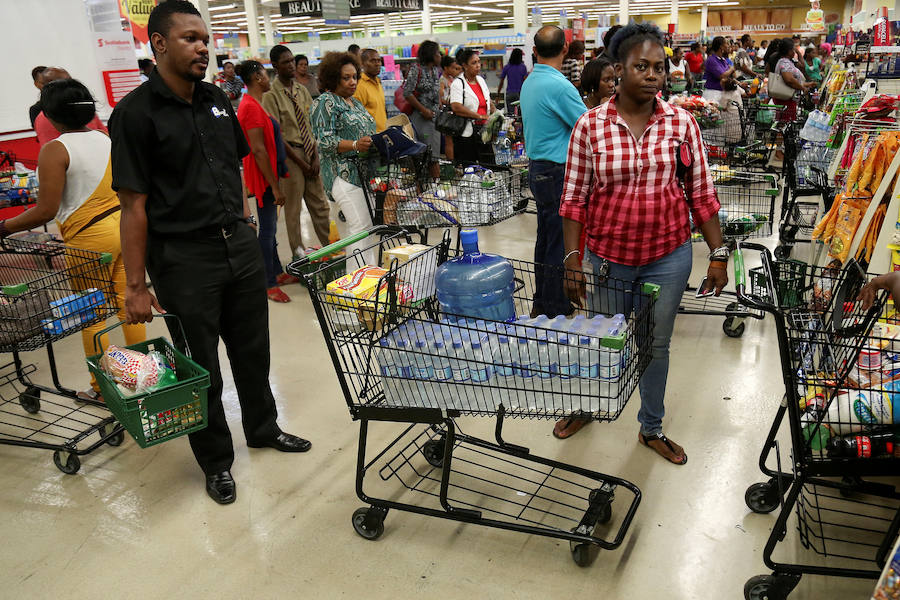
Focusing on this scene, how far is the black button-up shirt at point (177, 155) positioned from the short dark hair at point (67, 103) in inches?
35.3

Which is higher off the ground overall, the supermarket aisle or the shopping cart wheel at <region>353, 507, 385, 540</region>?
the shopping cart wheel at <region>353, 507, 385, 540</region>

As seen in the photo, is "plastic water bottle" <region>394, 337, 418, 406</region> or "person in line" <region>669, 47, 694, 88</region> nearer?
"plastic water bottle" <region>394, 337, 418, 406</region>

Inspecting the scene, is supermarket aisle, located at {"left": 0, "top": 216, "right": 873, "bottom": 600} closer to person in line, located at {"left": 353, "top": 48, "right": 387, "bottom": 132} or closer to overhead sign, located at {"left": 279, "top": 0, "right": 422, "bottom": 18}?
person in line, located at {"left": 353, "top": 48, "right": 387, "bottom": 132}

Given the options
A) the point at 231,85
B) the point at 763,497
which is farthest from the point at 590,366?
the point at 231,85

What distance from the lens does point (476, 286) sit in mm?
2752

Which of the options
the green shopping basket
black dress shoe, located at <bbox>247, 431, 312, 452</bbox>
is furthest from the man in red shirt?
the green shopping basket

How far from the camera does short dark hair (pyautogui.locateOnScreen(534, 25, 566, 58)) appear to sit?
13.1ft

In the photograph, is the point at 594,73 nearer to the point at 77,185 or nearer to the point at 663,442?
the point at 663,442

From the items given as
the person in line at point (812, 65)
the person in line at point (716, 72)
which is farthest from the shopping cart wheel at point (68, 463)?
the person in line at point (812, 65)

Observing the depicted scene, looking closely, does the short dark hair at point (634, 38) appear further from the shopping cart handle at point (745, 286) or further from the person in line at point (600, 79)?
the person in line at point (600, 79)

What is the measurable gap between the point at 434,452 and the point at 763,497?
1420 millimetres

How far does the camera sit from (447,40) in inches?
584

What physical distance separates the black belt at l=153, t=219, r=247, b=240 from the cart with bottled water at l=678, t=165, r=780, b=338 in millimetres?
2764

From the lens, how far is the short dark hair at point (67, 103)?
11.1 feet
